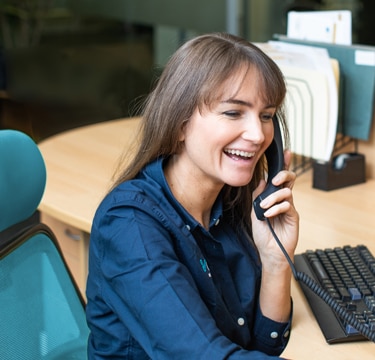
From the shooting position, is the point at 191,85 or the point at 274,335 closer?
the point at 191,85

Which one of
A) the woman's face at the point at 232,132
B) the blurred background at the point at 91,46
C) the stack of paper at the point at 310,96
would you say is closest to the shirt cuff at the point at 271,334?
the woman's face at the point at 232,132

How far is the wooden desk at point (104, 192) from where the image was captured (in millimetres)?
1352

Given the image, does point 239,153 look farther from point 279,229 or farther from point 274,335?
point 274,335

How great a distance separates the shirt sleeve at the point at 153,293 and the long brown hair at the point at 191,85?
0.52ft

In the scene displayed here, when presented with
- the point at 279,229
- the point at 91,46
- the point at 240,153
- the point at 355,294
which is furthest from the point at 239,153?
the point at 91,46

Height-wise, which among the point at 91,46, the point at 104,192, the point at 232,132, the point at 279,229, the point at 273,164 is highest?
the point at 232,132

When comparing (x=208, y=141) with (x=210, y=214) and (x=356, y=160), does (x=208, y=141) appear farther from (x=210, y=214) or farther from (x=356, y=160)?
(x=356, y=160)

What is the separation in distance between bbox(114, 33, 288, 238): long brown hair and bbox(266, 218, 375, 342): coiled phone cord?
0.28m

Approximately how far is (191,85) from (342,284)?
1.67 feet

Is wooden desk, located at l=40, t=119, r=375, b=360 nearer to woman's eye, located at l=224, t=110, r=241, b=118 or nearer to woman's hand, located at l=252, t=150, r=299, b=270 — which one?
woman's hand, located at l=252, t=150, r=299, b=270

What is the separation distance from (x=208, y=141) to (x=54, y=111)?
3.66m

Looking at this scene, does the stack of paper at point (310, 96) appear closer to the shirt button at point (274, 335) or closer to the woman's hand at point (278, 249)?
the woman's hand at point (278, 249)

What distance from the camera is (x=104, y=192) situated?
2.17 metres

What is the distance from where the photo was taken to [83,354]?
5.49 ft
